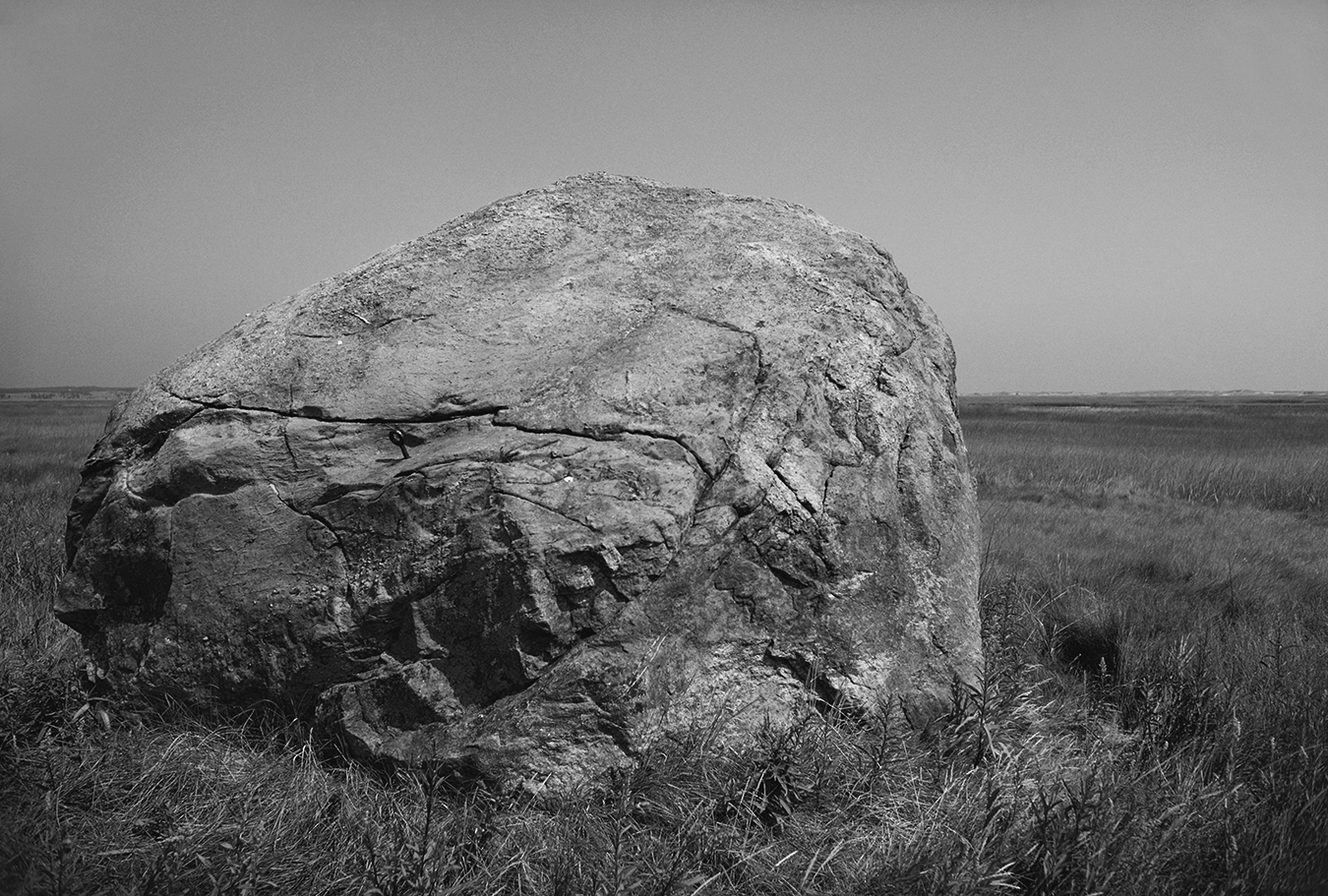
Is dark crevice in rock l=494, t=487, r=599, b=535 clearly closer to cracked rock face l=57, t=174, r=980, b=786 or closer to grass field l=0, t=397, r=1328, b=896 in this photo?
cracked rock face l=57, t=174, r=980, b=786

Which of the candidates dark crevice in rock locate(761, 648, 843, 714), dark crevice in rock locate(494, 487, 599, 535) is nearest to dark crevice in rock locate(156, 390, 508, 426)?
dark crevice in rock locate(494, 487, 599, 535)

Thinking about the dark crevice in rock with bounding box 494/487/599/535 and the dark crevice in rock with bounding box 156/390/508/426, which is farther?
the dark crevice in rock with bounding box 156/390/508/426

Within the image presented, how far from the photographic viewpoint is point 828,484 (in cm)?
321

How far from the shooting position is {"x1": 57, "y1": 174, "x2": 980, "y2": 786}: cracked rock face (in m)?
2.81

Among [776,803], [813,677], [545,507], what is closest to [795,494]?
[813,677]

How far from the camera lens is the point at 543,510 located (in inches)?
111

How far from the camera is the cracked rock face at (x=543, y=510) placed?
2809mm

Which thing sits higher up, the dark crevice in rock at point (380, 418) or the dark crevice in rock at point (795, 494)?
the dark crevice in rock at point (380, 418)

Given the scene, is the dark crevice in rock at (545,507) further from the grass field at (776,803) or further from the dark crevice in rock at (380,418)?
the grass field at (776,803)

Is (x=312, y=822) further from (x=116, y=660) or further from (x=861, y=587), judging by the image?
(x=861, y=587)

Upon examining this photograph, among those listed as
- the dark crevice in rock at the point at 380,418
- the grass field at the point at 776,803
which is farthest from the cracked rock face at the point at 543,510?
the grass field at the point at 776,803

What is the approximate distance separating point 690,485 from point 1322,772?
2290 mm

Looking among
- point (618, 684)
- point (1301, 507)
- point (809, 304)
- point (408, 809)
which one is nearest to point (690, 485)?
point (618, 684)

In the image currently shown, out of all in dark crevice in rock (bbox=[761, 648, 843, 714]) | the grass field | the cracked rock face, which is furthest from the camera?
dark crevice in rock (bbox=[761, 648, 843, 714])
